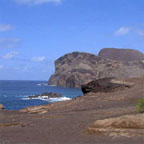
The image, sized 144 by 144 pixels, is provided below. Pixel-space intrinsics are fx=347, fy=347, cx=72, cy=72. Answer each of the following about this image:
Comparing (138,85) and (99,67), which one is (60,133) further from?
(99,67)

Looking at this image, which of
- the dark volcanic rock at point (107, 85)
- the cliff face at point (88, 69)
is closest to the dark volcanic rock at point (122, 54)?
the cliff face at point (88, 69)

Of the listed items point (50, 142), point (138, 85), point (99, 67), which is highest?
point (99, 67)

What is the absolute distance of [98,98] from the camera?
2498 centimetres

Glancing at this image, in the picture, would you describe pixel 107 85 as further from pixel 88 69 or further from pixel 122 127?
pixel 88 69

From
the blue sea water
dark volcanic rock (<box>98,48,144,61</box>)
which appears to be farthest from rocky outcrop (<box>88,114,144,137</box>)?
dark volcanic rock (<box>98,48,144,61</box>)

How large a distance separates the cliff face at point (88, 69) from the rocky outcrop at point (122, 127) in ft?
395

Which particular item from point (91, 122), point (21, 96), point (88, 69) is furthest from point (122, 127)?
point (88, 69)

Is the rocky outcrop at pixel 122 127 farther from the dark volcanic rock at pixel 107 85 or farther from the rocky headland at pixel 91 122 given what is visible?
the dark volcanic rock at pixel 107 85

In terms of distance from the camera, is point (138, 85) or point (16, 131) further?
point (138, 85)

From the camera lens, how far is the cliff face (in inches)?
5335

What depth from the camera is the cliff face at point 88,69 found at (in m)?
136

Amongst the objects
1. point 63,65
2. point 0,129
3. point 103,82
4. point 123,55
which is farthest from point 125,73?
point 0,129

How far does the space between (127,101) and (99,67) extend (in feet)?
399

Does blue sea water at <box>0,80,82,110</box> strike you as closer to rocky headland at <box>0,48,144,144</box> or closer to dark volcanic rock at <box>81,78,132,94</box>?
dark volcanic rock at <box>81,78,132,94</box>
